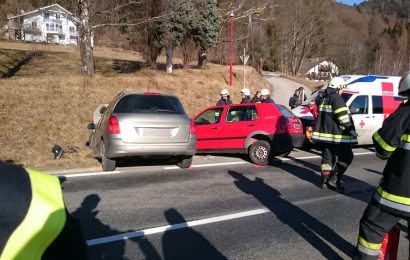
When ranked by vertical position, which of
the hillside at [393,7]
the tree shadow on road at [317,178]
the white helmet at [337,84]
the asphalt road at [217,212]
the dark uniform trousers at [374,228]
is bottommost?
the tree shadow on road at [317,178]

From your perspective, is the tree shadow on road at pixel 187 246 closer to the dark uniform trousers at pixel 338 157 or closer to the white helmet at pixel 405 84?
the white helmet at pixel 405 84

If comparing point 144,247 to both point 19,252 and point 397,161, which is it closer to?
point 397,161

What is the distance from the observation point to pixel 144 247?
4.40 meters

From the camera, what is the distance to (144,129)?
795 cm

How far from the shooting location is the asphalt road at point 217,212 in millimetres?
4434

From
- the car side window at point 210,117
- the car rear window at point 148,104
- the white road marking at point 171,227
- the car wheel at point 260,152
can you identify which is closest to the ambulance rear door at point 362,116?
the car wheel at point 260,152

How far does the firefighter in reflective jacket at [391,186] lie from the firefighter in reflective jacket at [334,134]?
11.6ft

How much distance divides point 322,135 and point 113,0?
14315 mm

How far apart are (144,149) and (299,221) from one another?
361 centimetres

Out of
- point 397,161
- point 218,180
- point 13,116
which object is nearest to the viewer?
point 397,161

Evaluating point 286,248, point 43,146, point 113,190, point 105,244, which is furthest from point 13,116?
point 286,248

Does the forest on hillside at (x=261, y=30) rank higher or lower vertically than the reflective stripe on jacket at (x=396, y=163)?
higher

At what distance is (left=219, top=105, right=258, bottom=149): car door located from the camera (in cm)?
1007

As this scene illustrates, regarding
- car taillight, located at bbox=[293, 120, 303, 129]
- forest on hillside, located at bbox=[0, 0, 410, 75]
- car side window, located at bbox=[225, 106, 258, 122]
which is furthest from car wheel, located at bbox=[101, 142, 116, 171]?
forest on hillside, located at bbox=[0, 0, 410, 75]
